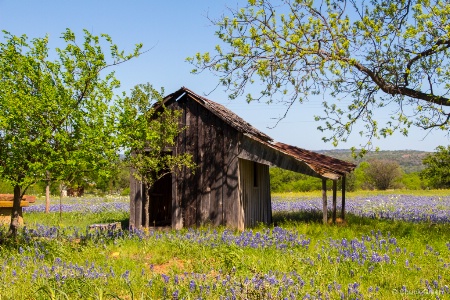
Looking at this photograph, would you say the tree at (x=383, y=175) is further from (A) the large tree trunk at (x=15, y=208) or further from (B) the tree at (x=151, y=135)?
(A) the large tree trunk at (x=15, y=208)

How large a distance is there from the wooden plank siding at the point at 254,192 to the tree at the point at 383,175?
48153 millimetres

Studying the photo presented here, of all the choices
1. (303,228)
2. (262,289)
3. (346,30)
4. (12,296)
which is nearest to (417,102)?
(346,30)

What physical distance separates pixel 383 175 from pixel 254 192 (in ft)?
164

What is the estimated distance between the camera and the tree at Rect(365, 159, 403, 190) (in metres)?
62.1

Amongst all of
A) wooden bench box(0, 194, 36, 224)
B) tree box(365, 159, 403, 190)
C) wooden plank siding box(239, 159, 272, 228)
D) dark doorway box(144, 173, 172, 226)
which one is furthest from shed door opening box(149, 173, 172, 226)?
tree box(365, 159, 403, 190)

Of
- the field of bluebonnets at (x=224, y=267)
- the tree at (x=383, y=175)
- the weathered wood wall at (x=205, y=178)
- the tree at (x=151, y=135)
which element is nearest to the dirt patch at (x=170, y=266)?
the field of bluebonnets at (x=224, y=267)

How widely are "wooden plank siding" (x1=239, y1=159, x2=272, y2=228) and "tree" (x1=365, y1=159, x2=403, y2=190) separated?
48.2 m

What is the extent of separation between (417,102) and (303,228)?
17.7 feet

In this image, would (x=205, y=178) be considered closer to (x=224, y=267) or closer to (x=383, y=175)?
(x=224, y=267)

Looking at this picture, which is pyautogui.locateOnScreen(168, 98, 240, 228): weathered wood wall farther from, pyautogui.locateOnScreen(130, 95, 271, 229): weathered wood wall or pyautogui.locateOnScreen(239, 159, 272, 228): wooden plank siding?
pyautogui.locateOnScreen(239, 159, 272, 228): wooden plank siding

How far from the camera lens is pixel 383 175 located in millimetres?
62281

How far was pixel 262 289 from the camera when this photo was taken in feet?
19.2

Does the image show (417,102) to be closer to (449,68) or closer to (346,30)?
(449,68)

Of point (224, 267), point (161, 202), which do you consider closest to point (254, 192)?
point (161, 202)
